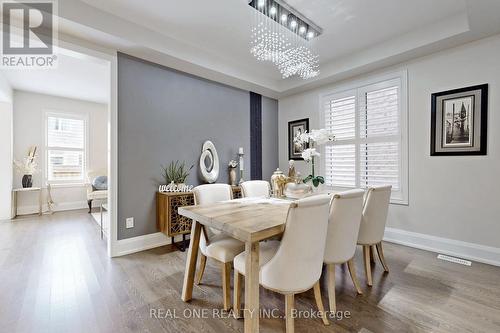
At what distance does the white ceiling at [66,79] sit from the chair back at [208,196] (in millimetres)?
2285

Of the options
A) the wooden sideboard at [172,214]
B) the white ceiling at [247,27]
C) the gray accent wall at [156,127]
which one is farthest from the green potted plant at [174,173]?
the white ceiling at [247,27]

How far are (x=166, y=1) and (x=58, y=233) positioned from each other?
3739 millimetres

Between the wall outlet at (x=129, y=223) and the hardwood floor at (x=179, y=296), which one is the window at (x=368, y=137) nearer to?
the hardwood floor at (x=179, y=296)

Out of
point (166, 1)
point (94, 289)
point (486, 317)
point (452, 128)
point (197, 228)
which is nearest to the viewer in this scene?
point (486, 317)

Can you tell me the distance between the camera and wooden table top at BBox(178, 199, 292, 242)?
53.7 inches

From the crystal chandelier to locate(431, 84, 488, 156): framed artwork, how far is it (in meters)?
1.70

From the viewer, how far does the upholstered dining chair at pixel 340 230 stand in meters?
1.71

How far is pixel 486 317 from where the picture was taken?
1694mm

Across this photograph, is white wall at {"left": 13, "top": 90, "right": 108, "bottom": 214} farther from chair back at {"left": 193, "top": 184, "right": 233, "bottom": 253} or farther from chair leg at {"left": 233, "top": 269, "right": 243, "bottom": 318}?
chair leg at {"left": 233, "top": 269, "right": 243, "bottom": 318}

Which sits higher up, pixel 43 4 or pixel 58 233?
pixel 43 4

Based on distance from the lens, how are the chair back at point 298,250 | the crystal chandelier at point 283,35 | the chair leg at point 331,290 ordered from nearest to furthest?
the chair back at point 298,250, the chair leg at point 331,290, the crystal chandelier at point 283,35

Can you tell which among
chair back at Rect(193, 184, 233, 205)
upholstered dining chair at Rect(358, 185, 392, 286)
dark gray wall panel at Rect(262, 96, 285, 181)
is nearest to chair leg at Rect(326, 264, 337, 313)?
upholstered dining chair at Rect(358, 185, 392, 286)

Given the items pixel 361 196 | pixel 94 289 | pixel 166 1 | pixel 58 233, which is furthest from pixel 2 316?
pixel 166 1

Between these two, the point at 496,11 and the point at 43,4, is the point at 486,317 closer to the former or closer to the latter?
the point at 496,11
